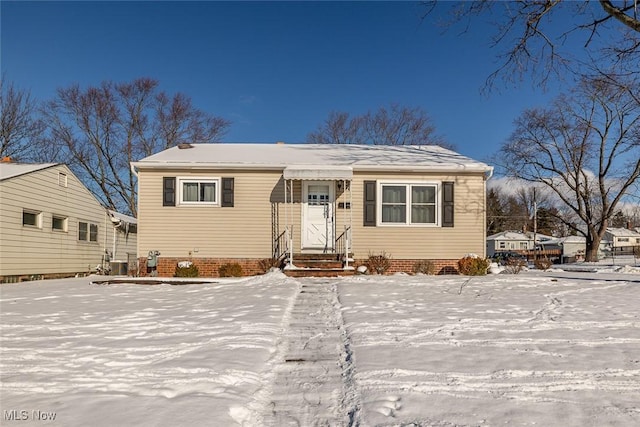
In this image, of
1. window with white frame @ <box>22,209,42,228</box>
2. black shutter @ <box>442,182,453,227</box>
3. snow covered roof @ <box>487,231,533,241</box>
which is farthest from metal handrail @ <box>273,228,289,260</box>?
snow covered roof @ <box>487,231,533,241</box>

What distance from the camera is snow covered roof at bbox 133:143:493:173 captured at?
38.5 ft

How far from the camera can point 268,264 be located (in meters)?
11.3

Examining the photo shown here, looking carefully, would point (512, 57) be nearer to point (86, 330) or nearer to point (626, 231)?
point (86, 330)

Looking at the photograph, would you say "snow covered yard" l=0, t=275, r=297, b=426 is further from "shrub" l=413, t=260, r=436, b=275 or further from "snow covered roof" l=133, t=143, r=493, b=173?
"shrub" l=413, t=260, r=436, b=275

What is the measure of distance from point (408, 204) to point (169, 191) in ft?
21.3

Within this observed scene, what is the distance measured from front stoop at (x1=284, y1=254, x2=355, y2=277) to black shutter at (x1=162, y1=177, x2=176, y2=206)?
363 centimetres

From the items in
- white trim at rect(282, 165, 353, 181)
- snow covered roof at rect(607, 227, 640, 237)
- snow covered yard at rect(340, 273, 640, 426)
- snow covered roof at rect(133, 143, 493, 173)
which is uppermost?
snow covered roof at rect(133, 143, 493, 173)

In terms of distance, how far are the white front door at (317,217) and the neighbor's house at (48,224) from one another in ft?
26.6

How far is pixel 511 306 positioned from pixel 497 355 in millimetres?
2835

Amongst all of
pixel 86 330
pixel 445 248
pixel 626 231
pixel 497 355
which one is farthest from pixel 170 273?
pixel 626 231

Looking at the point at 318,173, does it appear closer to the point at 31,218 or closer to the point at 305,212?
the point at 305,212

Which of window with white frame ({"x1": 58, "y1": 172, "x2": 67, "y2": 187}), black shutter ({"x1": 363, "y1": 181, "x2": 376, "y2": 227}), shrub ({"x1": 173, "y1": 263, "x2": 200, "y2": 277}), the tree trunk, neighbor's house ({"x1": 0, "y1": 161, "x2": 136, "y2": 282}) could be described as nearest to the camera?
shrub ({"x1": 173, "y1": 263, "x2": 200, "y2": 277})

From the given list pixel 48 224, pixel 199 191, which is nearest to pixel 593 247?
pixel 199 191

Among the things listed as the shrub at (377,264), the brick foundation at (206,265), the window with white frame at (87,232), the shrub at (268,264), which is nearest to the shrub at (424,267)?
the shrub at (377,264)
